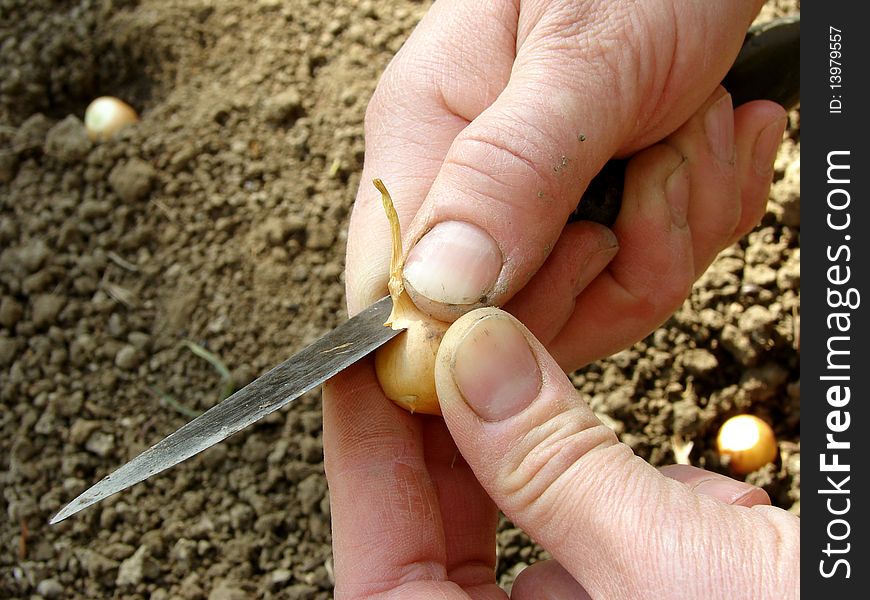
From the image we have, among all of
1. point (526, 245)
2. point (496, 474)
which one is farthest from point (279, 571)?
point (526, 245)

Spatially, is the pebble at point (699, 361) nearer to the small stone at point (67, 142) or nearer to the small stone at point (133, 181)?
the small stone at point (133, 181)

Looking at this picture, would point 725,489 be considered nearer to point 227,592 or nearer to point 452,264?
point 452,264

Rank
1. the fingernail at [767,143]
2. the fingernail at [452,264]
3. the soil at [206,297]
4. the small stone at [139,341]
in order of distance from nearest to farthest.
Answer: the fingernail at [452,264]
the fingernail at [767,143]
the soil at [206,297]
the small stone at [139,341]

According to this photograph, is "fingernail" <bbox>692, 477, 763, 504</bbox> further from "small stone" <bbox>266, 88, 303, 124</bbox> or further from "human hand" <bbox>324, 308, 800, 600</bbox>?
"small stone" <bbox>266, 88, 303, 124</bbox>

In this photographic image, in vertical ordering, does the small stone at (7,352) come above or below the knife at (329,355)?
below

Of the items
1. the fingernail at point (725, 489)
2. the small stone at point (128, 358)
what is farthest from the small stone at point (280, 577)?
the fingernail at point (725, 489)

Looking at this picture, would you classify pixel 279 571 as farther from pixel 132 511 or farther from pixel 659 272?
pixel 659 272
